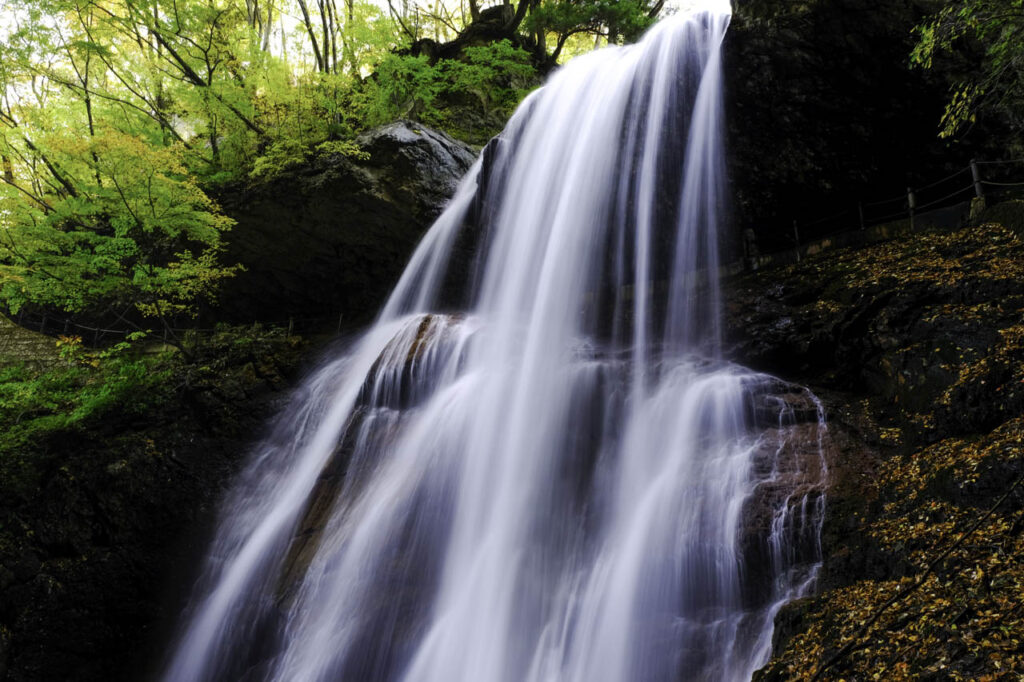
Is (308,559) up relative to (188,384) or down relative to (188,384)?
down

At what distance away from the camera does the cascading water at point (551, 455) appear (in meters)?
6.26

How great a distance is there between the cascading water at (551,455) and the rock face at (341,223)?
3.51 ft

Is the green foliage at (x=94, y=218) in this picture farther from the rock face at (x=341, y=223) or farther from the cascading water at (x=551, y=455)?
the cascading water at (x=551, y=455)

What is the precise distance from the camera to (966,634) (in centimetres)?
378

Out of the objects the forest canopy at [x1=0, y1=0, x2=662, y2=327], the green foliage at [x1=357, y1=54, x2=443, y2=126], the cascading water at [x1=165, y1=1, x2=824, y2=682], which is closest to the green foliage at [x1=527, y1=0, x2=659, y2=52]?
the forest canopy at [x1=0, y1=0, x2=662, y2=327]

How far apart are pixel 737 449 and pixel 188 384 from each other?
1095 centimetres

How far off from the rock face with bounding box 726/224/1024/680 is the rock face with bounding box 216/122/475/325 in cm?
Result: 800

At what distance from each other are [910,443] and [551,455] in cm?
464

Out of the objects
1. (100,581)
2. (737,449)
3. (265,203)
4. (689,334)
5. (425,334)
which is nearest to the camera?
(737,449)

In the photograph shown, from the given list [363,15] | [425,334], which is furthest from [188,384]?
[363,15]

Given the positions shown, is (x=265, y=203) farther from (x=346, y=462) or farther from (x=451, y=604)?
(x=451, y=604)

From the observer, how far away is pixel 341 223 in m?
14.2

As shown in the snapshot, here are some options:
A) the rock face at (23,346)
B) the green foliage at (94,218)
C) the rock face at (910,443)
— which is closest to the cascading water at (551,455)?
the rock face at (910,443)

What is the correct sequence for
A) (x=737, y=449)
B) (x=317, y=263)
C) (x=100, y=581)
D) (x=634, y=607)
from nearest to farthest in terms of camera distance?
(x=634, y=607), (x=737, y=449), (x=100, y=581), (x=317, y=263)
